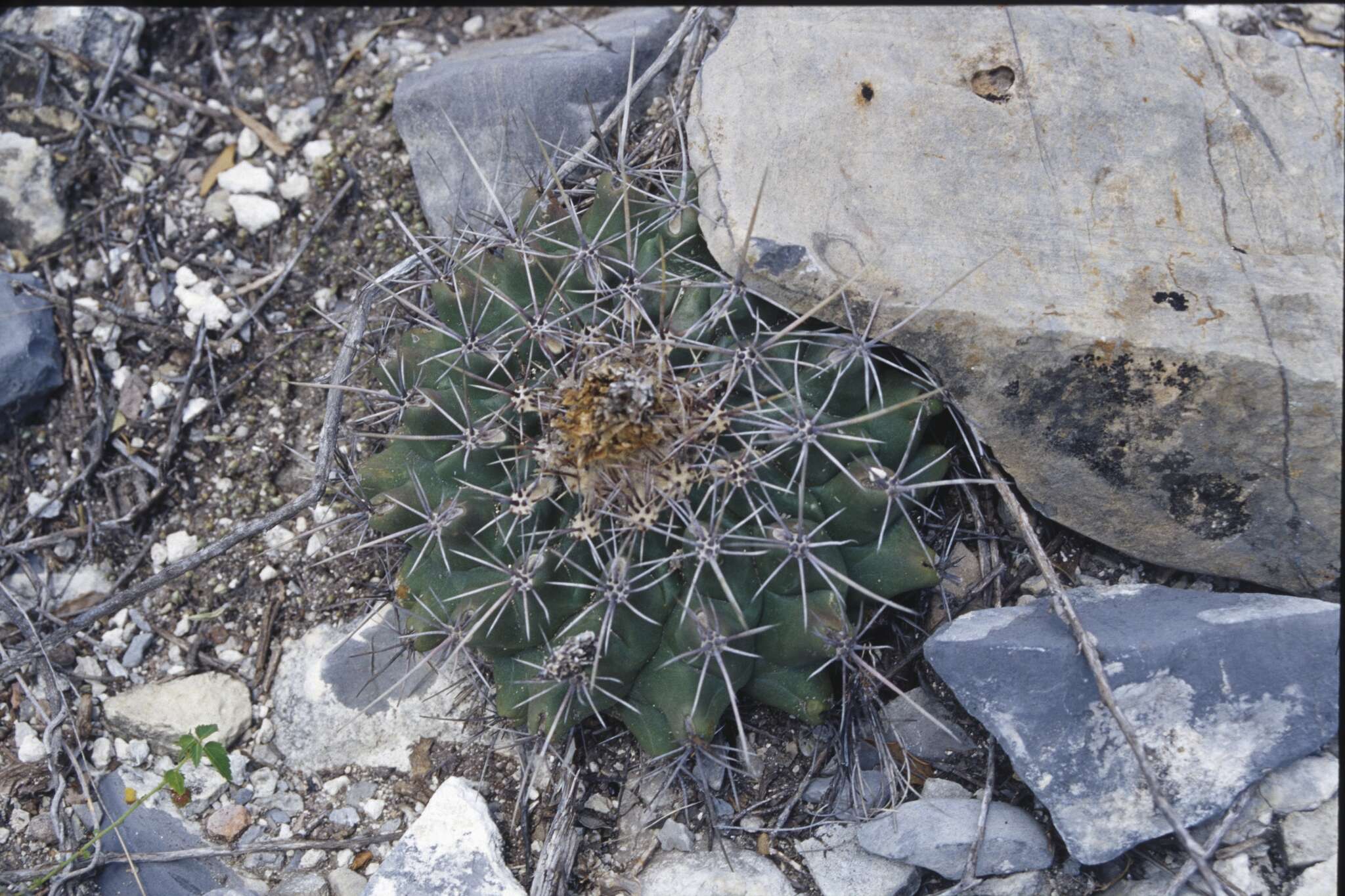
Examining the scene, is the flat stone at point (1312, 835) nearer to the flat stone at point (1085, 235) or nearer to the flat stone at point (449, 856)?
the flat stone at point (1085, 235)

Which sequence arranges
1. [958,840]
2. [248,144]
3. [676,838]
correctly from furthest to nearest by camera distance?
1. [248,144]
2. [676,838]
3. [958,840]

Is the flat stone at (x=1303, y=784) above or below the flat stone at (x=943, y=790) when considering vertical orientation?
above

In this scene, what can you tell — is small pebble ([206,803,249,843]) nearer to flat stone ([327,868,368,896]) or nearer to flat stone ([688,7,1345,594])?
flat stone ([327,868,368,896])

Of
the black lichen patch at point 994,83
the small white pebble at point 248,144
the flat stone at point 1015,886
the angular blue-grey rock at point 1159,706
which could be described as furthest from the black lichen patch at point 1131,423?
the small white pebble at point 248,144

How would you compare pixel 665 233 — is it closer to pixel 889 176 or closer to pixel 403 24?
pixel 889 176

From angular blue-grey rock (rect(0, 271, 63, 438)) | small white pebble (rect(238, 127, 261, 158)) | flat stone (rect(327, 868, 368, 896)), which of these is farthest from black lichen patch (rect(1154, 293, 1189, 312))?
angular blue-grey rock (rect(0, 271, 63, 438))

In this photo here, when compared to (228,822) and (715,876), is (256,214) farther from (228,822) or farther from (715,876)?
(715,876)

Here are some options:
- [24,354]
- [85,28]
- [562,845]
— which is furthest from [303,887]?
[85,28]
